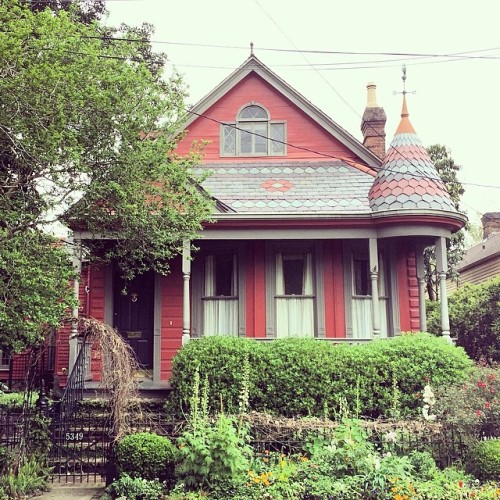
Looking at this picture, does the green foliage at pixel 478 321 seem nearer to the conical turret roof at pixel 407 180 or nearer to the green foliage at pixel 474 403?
the conical turret roof at pixel 407 180

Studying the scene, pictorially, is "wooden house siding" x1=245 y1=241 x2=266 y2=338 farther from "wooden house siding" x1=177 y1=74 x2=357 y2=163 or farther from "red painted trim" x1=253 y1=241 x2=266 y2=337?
"wooden house siding" x1=177 y1=74 x2=357 y2=163

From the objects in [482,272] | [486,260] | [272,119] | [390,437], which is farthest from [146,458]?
A: [482,272]

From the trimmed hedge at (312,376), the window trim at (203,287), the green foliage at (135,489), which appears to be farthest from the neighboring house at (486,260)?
the green foliage at (135,489)

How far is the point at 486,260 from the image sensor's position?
2830 cm

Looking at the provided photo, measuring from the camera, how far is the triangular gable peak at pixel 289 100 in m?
15.4

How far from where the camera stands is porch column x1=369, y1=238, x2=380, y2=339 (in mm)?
12352

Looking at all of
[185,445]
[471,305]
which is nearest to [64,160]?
[185,445]

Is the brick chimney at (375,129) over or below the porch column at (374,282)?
over

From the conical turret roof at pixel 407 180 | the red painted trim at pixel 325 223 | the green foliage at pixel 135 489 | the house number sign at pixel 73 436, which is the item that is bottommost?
the green foliage at pixel 135 489

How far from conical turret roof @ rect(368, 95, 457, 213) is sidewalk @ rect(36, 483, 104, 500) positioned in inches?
308

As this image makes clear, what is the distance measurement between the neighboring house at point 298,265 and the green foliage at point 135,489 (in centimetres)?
485

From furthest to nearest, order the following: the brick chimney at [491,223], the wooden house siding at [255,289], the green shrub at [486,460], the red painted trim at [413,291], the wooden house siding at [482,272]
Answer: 1. the brick chimney at [491,223]
2. the wooden house siding at [482,272]
3. the red painted trim at [413,291]
4. the wooden house siding at [255,289]
5. the green shrub at [486,460]

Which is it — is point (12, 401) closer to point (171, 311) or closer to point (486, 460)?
point (171, 311)

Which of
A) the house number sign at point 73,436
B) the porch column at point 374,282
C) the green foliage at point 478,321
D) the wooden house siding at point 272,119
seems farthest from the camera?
the green foliage at point 478,321
